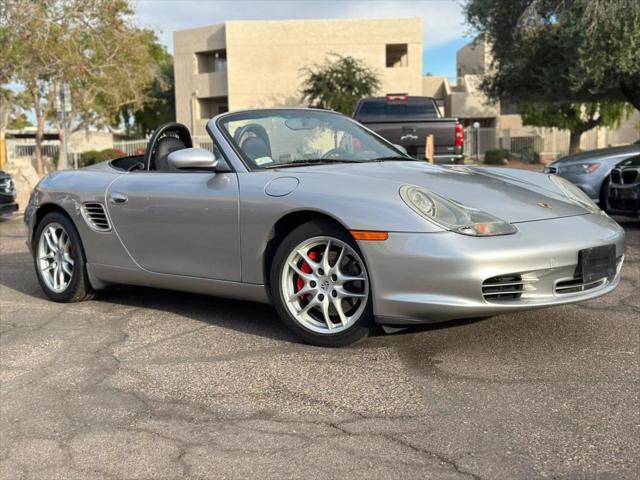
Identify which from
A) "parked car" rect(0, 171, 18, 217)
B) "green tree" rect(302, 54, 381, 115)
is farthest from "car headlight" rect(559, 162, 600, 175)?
"green tree" rect(302, 54, 381, 115)

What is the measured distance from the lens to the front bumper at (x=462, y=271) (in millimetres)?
3742

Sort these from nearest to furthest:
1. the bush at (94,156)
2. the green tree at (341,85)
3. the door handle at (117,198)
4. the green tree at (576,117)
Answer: the door handle at (117,198), the green tree at (576,117), the bush at (94,156), the green tree at (341,85)

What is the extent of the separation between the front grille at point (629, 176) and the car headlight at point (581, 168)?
3.14 feet

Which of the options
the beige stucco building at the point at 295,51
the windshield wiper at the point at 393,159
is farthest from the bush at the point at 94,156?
the windshield wiper at the point at 393,159

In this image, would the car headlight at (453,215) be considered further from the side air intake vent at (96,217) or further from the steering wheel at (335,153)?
the side air intake vent at (96,217)

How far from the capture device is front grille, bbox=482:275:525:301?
12.4 feet

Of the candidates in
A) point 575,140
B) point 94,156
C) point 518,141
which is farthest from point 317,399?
point 518,141

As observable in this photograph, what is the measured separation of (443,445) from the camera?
2887 mm

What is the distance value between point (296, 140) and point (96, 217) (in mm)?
1632

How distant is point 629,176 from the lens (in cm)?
876

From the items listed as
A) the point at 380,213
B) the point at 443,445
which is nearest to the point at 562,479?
the point at 443,445

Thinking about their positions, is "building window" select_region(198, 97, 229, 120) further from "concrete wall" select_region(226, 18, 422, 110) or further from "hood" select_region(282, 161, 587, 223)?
"hood" select_region(282, 161, 587, 223)

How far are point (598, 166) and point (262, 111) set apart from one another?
619 cm

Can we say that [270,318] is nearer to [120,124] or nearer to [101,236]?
[101,236]
